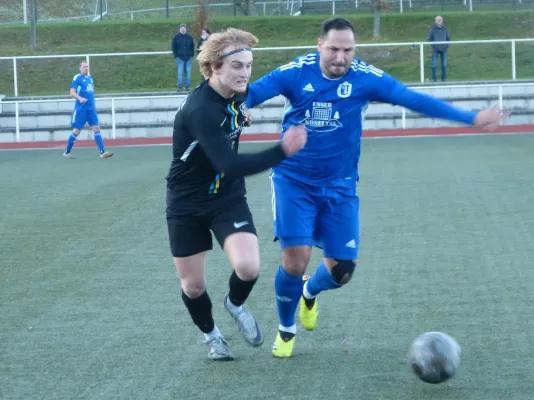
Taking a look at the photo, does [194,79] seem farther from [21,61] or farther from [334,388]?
[334,388]

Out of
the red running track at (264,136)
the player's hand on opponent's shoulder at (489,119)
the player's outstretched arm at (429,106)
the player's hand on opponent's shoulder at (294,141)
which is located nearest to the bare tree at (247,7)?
the red running track at (264,136)

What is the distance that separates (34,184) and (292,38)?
79.1 ft

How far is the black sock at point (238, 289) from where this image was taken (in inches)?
230

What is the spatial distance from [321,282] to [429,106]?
1.22 m

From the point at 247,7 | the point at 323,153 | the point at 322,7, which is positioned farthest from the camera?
the point at 322,7

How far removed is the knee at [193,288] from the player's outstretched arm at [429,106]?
1465 millimetres

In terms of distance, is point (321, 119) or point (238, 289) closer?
point (238, 289)

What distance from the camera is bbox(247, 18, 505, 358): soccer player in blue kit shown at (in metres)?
5.95

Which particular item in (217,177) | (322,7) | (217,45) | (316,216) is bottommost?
(316,216)

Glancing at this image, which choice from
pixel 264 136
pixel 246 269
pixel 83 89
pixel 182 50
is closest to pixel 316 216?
pixel 246 269

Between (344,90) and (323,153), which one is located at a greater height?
(344,90)

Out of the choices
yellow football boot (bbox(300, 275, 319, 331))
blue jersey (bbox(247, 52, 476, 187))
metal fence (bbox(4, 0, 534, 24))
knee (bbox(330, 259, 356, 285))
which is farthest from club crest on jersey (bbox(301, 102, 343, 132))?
metal fence (bbox(4, 0, 534, 24))

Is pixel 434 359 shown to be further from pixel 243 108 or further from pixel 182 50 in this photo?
pixel 182 50

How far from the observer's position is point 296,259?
19.8 ft
